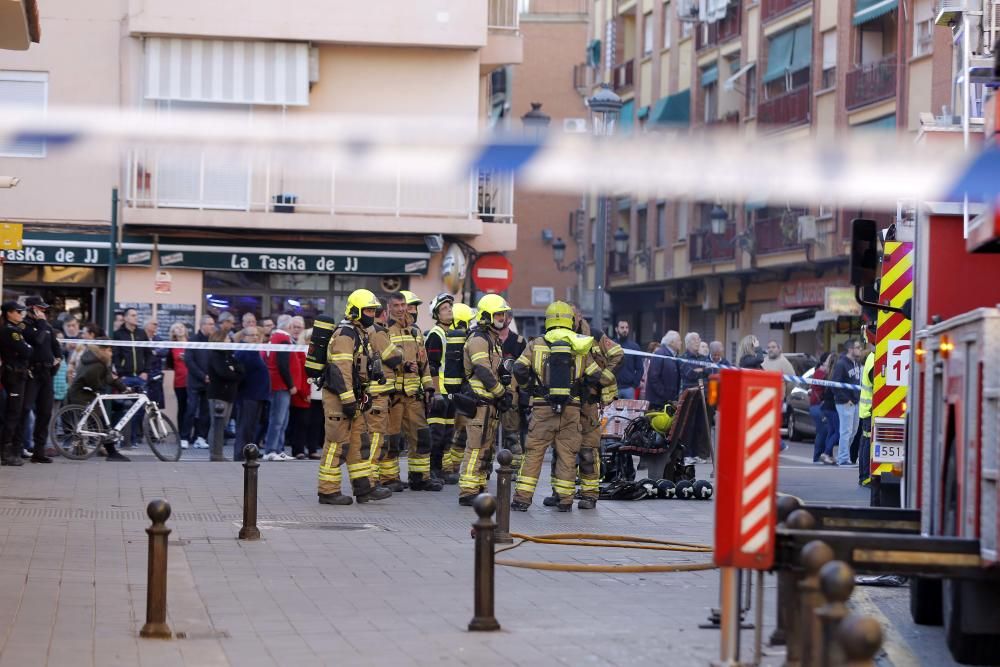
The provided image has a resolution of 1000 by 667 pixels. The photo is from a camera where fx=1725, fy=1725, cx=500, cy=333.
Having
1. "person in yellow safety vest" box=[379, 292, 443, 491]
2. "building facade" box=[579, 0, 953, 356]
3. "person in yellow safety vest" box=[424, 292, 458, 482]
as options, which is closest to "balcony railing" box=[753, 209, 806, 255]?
"building facade" box=[579, 0, 953, 356]

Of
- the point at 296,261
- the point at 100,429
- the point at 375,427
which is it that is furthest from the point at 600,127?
the point at 375,427

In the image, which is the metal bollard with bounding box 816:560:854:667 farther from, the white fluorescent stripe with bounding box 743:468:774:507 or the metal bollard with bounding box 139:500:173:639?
the metal bollard with bounding box 139:500:173:639

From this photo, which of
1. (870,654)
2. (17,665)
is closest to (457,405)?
(17,665)

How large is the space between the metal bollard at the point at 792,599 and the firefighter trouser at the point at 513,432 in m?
10.3

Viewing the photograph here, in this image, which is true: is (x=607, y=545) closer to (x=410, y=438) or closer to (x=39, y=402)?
(x=410, y=438)

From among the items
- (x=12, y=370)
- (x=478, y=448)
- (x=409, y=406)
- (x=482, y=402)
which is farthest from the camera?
(x=12, y=370)

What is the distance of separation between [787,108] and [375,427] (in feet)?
98.6

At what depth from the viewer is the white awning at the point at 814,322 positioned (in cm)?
4022

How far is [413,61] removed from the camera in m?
29.3

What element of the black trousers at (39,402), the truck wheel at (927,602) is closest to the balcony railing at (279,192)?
the black trousers at (39,402)

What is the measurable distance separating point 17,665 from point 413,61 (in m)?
22.1

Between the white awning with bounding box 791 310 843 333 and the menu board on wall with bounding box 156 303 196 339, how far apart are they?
16597mm

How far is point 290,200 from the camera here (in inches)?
1131

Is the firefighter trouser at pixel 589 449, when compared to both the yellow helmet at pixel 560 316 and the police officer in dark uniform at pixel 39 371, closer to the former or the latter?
the yellow helmet at pixel 560 316
